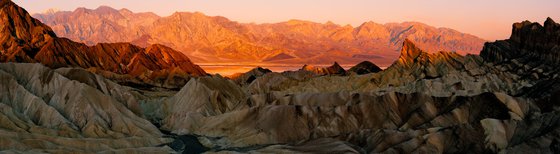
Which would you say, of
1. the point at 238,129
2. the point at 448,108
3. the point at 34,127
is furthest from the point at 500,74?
the point at 34,127

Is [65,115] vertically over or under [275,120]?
under

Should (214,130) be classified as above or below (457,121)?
below

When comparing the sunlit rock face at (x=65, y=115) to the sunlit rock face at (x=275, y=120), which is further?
the sunlit rock face at (x=65, y=115)

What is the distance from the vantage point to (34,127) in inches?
4592

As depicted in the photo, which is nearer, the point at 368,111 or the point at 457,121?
the point at 457,121

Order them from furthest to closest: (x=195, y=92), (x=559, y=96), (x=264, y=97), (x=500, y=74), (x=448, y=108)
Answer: (x=500, y=74) → (x=195, y=92) → (x=264, y=97) → (x=448, y=108) → (x=559, y=96)

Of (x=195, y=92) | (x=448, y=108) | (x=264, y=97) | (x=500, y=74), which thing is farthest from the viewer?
(x=500, y=74)

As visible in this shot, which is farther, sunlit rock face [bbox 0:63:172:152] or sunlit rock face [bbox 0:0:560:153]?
sunlit rock face [bbox 0:63:172:152]

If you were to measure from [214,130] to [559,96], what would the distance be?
77.3 m

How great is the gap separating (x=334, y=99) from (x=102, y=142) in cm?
5696

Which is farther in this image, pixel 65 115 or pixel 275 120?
pixel 65 115

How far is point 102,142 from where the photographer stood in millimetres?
116125

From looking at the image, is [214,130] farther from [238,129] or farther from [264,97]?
[264,97]

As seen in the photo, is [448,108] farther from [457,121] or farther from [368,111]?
[368,111]
